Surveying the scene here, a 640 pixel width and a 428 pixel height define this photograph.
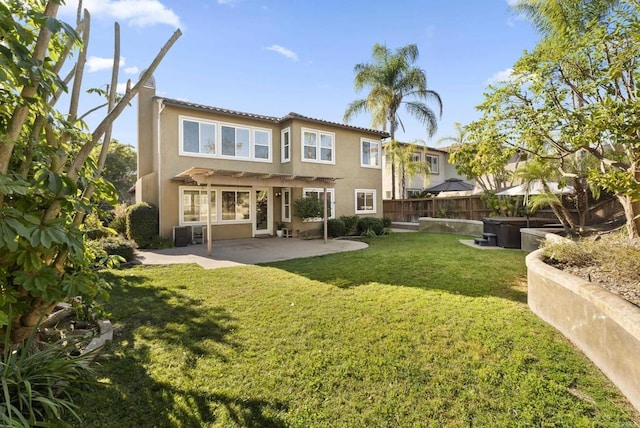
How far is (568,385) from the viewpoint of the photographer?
10.2 ft

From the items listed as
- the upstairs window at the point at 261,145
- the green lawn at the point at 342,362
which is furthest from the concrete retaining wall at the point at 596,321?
the upstairs window at the point at 261,145

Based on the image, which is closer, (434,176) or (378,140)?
(378,140)

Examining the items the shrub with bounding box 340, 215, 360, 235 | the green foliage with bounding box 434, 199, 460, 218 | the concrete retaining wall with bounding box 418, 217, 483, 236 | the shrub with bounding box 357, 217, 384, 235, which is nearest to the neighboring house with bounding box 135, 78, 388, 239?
the shrub with bounding box 340, 215, 360, 235

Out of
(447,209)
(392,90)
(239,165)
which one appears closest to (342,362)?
(239,165)

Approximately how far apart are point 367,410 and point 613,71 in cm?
500

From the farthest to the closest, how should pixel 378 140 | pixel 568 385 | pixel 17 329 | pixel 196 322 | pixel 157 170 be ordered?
pixel 378 140 < pixel 157 170 < pixel 196 322 < pixel 568 385 < pixel 17 329

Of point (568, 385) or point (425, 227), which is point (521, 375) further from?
point (425, 227)

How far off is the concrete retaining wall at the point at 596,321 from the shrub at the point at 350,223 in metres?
11.7

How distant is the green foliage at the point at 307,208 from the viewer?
49.6 feet

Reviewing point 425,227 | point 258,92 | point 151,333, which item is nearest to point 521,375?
point 151,333

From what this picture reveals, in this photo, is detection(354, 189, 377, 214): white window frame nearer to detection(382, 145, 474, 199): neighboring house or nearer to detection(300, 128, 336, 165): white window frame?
detection(300, 128, 336, 165): white window frame

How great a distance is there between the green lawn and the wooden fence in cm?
1139

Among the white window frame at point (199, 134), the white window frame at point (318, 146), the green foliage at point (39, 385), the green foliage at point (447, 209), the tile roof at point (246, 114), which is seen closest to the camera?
the green foliage at point (39, 385)

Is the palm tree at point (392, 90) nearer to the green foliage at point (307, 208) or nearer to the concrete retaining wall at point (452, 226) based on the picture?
the concrete retaining wall at point (452, 226)
